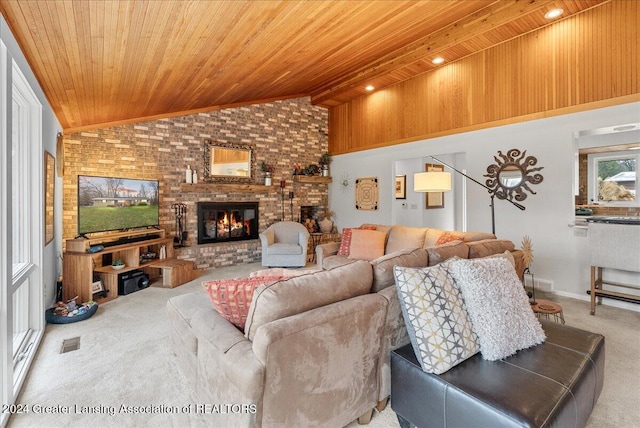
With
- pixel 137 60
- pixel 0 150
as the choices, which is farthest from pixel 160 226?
pixel 0 150

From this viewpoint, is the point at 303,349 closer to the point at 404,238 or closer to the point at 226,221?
the point at 404,238

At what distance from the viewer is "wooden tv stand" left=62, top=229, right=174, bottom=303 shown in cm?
355

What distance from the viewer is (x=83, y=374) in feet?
7.21

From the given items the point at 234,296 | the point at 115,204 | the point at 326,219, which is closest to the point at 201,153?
the point at 115,204

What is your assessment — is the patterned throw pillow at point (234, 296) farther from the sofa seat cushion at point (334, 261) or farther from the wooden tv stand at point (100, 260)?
the wooden tv stand at point (100, 260)

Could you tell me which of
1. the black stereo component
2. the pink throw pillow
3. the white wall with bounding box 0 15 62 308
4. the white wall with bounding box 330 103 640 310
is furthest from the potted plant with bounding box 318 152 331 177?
the white wall with bounding box 0 15 62 308

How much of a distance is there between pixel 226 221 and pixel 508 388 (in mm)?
5292

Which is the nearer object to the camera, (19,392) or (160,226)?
(19,392)

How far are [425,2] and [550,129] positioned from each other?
8.05 feet

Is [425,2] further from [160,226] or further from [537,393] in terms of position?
[160,226]

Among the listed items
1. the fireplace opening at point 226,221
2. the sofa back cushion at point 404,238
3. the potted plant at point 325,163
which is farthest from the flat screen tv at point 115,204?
the potted plant at point 325,163

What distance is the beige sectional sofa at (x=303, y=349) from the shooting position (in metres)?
1.29

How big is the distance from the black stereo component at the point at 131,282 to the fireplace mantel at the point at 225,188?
1662 millimetres

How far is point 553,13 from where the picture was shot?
12.6 feet
